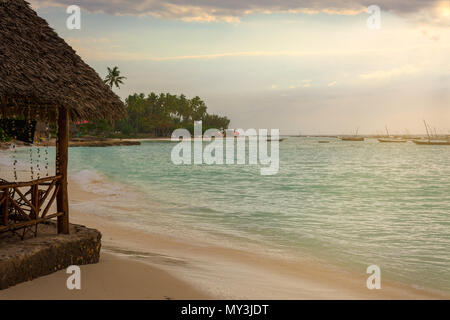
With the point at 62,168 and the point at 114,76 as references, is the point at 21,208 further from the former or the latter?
the point at 114,76

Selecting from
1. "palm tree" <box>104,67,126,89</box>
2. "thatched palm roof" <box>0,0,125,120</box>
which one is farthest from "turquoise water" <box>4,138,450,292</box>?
"palm tree" <box>104,67,126,89</box>

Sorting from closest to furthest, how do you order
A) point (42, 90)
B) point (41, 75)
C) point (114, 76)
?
point (42, 90), point (41, 75), point (114, 76)

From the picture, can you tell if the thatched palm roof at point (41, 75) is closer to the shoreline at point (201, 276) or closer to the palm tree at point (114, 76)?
the shoreline at point (201, 276)

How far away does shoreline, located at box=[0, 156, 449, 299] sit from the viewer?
5070mm

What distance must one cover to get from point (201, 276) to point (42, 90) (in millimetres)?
3815

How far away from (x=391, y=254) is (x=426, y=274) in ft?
4.83

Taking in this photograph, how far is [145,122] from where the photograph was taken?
10425 cm

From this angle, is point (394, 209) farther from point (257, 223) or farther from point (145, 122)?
point (145, 122)

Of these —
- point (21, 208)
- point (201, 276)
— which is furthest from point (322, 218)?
point (21, 208)

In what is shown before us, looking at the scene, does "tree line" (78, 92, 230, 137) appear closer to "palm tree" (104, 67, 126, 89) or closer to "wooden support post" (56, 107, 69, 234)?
→ "palm tree" (104, 67, 126, 89)

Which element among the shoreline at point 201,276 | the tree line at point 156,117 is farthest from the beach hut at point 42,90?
the tree line at point 156,117

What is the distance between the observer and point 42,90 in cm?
566

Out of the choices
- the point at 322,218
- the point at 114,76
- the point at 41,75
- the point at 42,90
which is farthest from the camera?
the point at 114,76

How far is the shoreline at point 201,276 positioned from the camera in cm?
507
